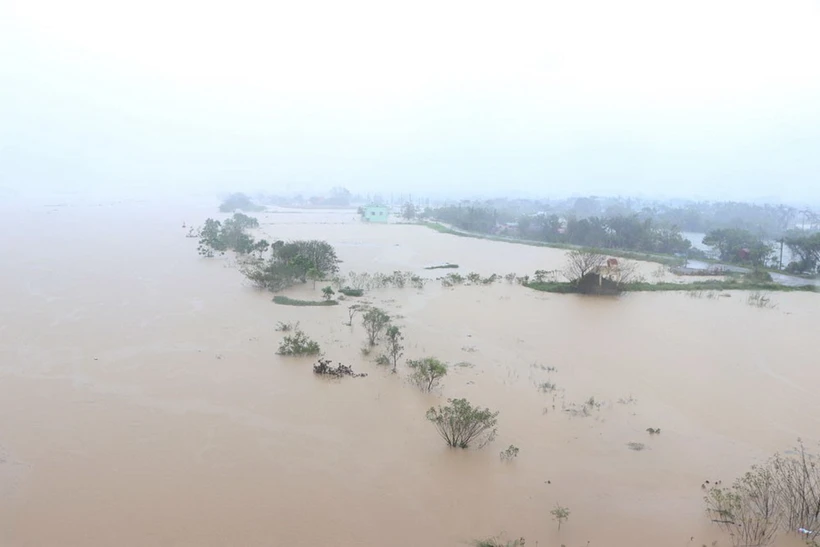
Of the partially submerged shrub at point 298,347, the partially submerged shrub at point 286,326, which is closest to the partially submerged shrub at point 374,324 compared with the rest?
the partially submerged shrub at point 298,347

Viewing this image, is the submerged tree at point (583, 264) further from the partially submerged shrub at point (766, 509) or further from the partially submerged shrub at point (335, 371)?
the partially submerged shrub at point (766, 509)

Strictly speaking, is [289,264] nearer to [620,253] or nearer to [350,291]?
[350,291]

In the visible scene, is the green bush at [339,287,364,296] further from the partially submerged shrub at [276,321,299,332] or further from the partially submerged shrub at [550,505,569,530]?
the partially submerged shrub at [550,505,569,530]

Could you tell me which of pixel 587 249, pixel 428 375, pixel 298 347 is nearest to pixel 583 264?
pixel 587 249

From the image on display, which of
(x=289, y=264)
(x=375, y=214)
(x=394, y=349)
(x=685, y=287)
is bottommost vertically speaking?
(x=394, y=349)

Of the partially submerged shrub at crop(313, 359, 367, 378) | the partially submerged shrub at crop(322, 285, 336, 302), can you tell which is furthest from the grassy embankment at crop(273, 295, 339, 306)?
the partially submerged shrub at crop(313, 359, 367, 378)

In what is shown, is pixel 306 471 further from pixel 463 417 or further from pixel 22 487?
pixel 22 487
